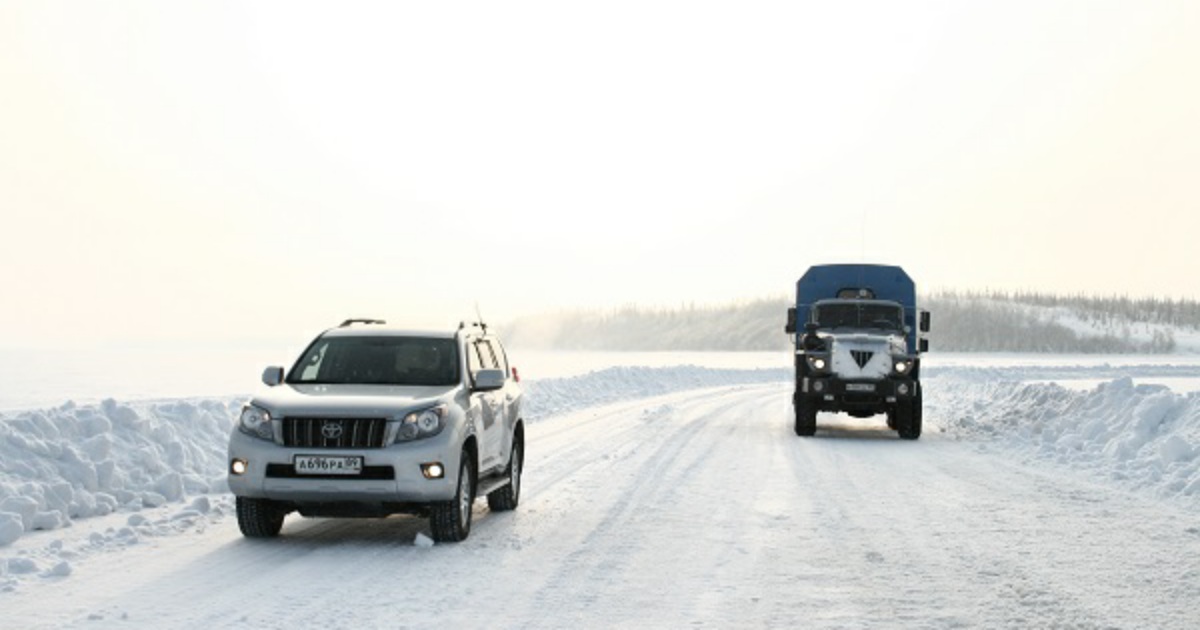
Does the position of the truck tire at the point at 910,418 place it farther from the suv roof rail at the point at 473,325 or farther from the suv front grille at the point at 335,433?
the suv front grille at the point at 335,433

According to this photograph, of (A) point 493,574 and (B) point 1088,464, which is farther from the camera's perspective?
(B) point 1088,464

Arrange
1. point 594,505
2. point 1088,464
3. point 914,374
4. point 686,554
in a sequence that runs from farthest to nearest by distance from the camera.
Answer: point 914,374 < point 1088,464 < point 594,505 < point 686,554

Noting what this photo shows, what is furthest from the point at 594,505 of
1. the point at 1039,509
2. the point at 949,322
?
the point at 949,322

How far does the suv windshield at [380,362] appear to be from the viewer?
10789mm

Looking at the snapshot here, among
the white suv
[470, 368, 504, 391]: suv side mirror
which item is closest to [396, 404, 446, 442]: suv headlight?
the white suv

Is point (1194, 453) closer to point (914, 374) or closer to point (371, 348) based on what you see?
point (914, 374)

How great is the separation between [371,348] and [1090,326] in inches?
7576

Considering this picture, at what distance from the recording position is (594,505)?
12078 mm

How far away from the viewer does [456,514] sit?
972 cm

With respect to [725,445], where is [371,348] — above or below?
above

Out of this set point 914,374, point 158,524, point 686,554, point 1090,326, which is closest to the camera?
point 686,554

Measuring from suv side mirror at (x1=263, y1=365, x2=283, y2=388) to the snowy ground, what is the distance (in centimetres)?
130

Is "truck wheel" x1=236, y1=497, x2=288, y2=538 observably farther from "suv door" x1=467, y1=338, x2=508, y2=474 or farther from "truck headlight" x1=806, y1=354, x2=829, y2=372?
"truck headlight" x1=806, y1=354, x2=829, y2=372

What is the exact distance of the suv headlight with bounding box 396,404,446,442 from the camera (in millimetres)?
9531
